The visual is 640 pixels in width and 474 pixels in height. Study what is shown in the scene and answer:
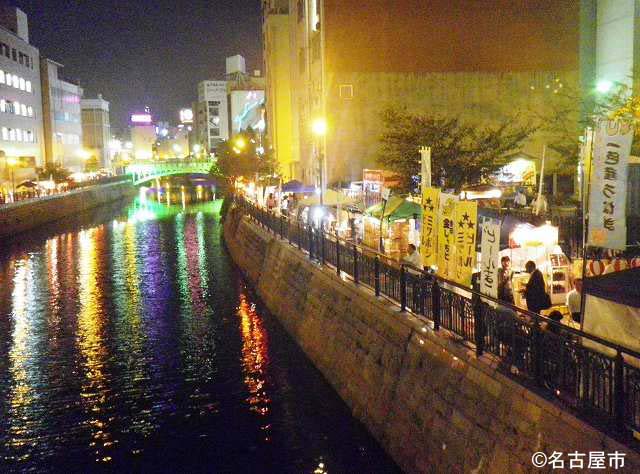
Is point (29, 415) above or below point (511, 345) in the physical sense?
below

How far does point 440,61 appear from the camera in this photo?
40.1m

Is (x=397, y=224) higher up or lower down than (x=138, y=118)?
lower down

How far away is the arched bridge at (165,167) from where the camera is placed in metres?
124

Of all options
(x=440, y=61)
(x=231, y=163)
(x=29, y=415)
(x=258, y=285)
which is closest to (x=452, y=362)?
(x=29, y=415)

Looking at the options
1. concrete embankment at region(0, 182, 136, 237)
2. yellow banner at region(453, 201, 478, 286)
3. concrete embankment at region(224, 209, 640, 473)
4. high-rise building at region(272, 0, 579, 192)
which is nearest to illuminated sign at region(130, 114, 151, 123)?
concrete embankment at region(0, 182, 136, 237)

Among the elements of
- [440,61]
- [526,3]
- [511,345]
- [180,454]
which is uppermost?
[526,3]

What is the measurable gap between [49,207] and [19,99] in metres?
23.5

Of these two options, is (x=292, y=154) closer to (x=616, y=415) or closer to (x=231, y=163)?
(x=231, y=163)

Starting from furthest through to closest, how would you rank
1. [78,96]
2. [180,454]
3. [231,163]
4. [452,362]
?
[78,96]
[231,163]
[180,454]
[452,362]

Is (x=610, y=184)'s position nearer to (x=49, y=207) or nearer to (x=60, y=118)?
(x=49, y=207)

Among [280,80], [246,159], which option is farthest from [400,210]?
[280,80]

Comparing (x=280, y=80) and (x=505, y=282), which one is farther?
(x=280, y=80)

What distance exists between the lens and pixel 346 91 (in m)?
40.8

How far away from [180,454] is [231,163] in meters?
64.2
